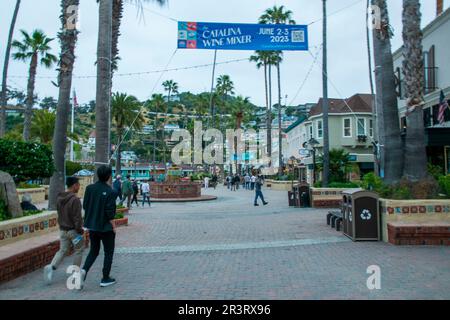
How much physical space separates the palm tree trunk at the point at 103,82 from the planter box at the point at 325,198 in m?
10.7

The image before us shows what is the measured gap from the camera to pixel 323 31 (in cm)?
2284

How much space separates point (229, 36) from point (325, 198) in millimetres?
9788

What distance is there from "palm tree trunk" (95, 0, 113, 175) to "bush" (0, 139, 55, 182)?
1.73 metres

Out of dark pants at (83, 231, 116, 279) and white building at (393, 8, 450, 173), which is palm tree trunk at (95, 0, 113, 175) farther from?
white building at (393, 8, 450, 173)

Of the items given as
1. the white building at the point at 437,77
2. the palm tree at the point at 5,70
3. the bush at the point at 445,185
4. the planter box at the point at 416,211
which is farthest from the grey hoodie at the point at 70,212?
the palm tree at the point at 5,70

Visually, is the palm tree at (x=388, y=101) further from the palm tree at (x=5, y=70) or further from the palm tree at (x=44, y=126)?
the palm tree at (x=44, y=126)

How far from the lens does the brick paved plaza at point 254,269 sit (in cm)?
605

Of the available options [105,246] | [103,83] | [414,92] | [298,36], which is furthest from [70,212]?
[298,36]

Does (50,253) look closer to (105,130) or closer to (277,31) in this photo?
(105,130)

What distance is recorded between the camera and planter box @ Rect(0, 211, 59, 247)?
773 centimetres
